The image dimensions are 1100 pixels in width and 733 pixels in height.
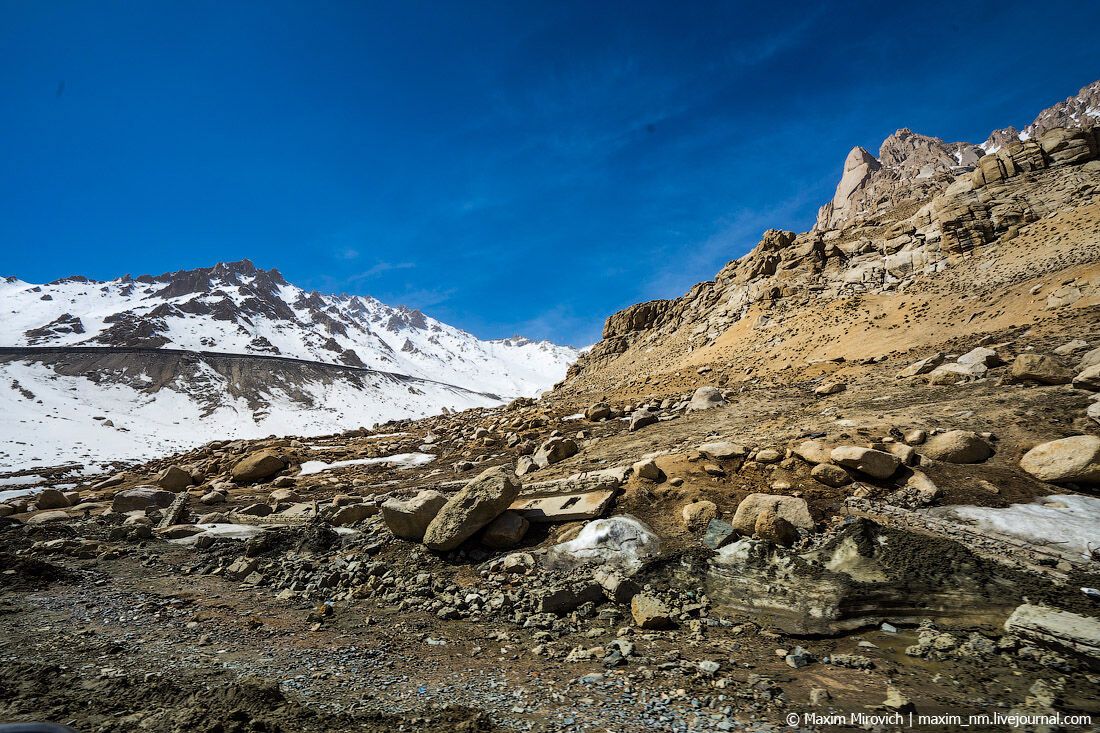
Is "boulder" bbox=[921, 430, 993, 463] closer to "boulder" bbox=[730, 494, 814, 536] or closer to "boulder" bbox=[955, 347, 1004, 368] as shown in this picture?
"boulder" bbox=[730, 494, 814, 536]

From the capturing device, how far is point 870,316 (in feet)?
78.2

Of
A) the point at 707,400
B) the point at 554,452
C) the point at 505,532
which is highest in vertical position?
the point at 707,400

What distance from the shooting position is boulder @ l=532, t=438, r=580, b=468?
13781mm

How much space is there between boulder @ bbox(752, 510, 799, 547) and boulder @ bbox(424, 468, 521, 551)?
14.6 ft

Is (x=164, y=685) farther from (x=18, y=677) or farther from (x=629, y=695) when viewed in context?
(x=629, y=695)

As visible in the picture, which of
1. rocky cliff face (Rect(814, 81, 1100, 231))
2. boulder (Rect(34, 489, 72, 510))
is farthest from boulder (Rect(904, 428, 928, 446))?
rocky cliff face (Rect(814, 81, 1100, 231))

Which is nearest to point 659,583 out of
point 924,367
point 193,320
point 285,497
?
point 924,367

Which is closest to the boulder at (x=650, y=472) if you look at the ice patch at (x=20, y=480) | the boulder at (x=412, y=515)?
the boulder at (x=412, y=515)

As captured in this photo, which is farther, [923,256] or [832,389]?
[923,256]

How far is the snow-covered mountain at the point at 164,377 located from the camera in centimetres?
4469

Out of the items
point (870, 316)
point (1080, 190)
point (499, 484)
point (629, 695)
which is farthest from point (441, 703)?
point (1080, 190)

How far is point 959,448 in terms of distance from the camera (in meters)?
7.40

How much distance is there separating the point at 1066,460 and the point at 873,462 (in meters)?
2.45

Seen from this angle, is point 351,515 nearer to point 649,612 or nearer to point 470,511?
point 470,511
